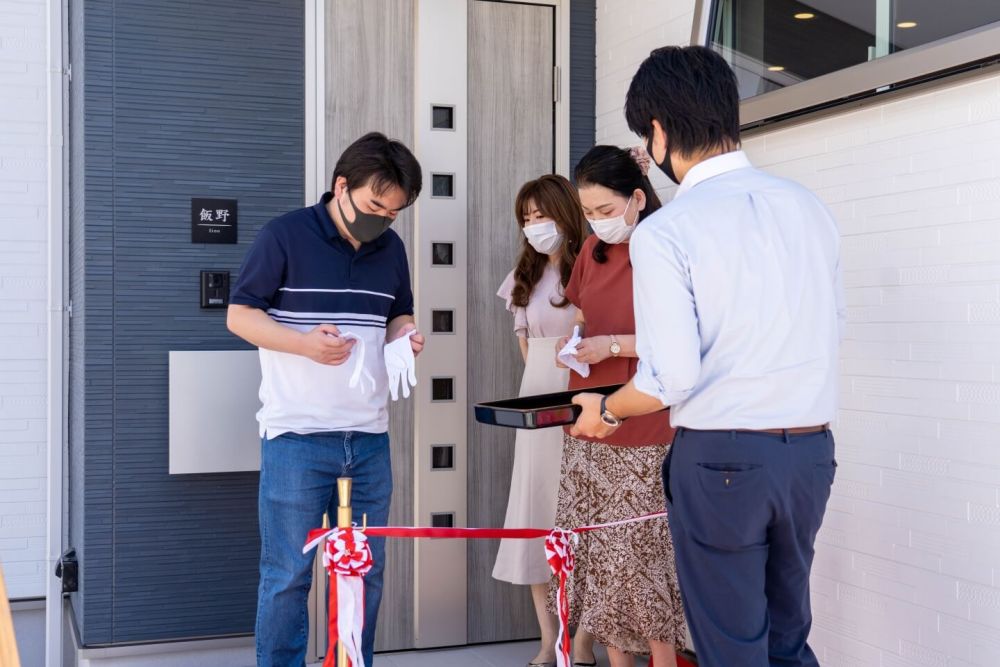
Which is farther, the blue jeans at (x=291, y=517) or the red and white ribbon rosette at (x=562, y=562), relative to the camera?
the red and white ribbon rosette at (x=562, y=562)

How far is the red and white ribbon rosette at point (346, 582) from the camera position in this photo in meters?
2.85

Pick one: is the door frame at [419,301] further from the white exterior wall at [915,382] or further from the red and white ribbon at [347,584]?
the white exterior wall at [915,382]

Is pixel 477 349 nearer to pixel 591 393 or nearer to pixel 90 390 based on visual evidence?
pixel 90 390

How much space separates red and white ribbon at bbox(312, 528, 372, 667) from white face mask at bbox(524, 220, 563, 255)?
1175 millimetres

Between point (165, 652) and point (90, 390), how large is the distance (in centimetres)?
94

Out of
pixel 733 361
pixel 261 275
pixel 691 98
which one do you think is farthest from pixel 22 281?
pixel 733 361

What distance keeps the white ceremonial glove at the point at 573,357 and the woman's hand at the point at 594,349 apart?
0.04 meters

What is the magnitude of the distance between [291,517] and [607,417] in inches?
42.9

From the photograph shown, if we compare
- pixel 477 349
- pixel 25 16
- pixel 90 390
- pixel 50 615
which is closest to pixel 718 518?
pixel 477 349

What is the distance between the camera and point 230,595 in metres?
3.77

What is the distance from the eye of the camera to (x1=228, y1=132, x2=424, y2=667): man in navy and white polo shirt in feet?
9.54

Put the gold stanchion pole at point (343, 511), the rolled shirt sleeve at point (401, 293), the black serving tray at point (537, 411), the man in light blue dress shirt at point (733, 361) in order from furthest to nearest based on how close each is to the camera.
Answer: the rolled shirt sleeve at point (401, 293), the gold stanchion pole at point (343, 511), the black serving tray at point (537, 411), the man in light blue dress shirt at point (733, 361)

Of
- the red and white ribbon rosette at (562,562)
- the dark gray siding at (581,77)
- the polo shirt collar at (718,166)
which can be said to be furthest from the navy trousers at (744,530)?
the dark gray siding at (581,77)

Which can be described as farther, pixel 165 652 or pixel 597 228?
pixel 165 652
